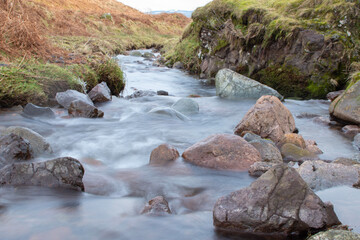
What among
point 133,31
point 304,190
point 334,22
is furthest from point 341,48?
point 133,31

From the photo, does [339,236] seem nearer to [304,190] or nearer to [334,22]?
[304,190]

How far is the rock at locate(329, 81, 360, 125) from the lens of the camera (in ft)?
19.6

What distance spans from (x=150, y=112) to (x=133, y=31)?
2876 cm

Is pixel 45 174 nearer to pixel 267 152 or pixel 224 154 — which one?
pixel 224 154

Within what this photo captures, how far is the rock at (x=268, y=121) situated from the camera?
17.1ft

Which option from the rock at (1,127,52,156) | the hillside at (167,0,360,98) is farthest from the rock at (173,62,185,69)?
the rock at (1,127,52,156)

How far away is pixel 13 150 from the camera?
3.53 metres

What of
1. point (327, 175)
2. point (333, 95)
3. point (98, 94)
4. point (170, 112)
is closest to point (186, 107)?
point (170, 112)

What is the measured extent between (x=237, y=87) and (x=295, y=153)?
447 centimetres

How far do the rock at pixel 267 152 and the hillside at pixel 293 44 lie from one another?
5.26 meters

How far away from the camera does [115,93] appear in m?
8.91

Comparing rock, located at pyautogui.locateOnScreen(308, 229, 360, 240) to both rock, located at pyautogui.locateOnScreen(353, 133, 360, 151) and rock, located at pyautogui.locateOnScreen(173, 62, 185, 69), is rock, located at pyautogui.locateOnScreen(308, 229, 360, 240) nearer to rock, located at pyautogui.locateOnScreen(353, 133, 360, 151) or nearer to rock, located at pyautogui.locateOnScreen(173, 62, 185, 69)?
rock, located at pyautogui.locateOnScreen(353, 133, 360, 151)

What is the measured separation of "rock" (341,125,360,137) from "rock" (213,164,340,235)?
12.6ft

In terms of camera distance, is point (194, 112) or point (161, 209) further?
point (194, 112)
